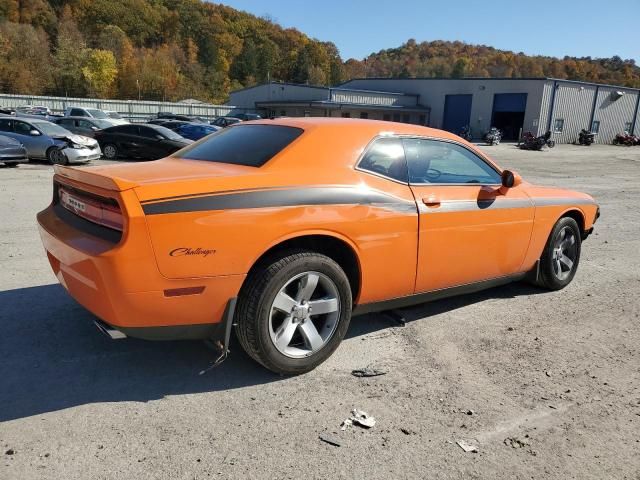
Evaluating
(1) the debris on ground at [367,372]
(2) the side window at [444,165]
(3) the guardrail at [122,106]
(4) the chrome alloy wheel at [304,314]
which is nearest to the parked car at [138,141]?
(2) the side window at [444,165]

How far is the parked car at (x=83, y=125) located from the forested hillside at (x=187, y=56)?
234 feet

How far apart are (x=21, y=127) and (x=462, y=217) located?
51.9 ft

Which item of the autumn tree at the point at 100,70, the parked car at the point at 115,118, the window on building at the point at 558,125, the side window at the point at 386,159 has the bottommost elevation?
the parked car at the point at 115,118

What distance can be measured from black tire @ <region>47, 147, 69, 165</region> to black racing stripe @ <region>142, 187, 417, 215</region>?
1437 cm

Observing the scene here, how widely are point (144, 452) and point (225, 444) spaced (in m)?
0.40

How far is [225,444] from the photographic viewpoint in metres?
2.73

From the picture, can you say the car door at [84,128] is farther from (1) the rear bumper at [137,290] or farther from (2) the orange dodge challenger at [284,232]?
(1) the rear bumper at [137,290]

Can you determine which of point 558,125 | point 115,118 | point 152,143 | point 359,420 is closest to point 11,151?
point 152,143

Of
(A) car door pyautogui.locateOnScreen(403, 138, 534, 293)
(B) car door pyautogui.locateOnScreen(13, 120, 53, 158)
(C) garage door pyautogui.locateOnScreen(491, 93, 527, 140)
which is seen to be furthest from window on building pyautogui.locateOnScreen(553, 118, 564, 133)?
(A) car door pyautogui.locateOnScreen(403, 138, 534, 293)

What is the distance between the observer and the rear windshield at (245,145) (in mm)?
3664

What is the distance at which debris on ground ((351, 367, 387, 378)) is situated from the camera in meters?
3.52

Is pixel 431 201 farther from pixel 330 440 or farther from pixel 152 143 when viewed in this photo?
pixel 152 143

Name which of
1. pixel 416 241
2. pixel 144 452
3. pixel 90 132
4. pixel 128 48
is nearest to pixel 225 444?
pixel 144 452

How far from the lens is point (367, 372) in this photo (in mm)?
3557
